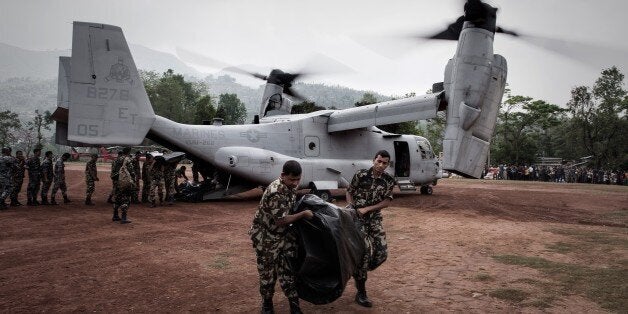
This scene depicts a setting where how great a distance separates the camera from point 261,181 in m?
13.3

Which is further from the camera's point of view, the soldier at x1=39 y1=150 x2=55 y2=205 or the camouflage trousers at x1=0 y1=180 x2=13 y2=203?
the soldier at x1=39 y1=150 x2=55 y2=205

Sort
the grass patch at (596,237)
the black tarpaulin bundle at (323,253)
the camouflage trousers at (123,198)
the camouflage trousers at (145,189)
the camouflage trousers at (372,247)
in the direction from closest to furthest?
1. the black tarpaulin bundle at (323,253)
2. the camouflage trousers at (372,247)
3. the grass patch at (596,237)
4. the camouflage trousers at (123,198)
5. the camouflage trousers at (145,189)

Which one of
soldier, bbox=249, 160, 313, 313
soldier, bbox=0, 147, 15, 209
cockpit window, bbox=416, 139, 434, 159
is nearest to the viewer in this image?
soldier, bbox=249, 160, 313, 313

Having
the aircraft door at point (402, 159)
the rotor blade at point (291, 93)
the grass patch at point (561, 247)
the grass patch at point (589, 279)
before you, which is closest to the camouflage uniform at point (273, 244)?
the grass patch at point (589, 279)

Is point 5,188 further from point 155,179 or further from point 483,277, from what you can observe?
point 483,277

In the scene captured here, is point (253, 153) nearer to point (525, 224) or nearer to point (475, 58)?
point (475, 58)

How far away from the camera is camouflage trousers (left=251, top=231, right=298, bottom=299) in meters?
3.86

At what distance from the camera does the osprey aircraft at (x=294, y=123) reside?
10.6m

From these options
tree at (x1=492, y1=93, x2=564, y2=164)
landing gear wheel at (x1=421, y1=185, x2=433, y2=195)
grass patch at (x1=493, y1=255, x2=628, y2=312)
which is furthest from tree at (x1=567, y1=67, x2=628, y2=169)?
grass patch at (x1=493, y1=255, x2=628, y2=312)

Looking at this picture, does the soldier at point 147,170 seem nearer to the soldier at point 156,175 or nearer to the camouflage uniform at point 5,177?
the soldier at point 156,175

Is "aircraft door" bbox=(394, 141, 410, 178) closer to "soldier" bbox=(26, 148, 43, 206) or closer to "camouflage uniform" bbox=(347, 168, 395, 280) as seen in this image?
"camouflage uniform" bbox=(347, 168, 395, 280)

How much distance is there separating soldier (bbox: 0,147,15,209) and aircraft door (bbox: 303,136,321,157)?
9.80m

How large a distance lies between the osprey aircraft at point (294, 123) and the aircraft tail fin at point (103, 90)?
3cm

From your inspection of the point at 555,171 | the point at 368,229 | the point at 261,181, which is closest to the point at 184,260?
the point at 368,229
